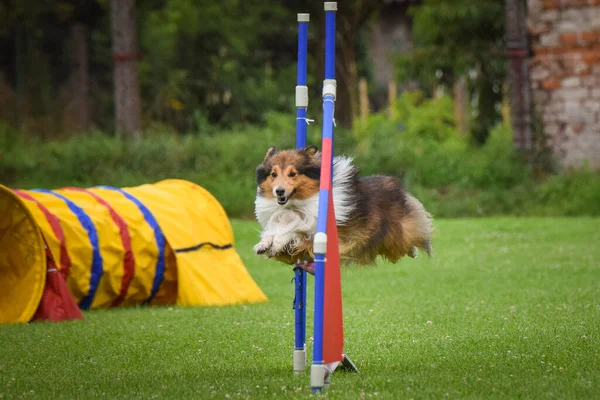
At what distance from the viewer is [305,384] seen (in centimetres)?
538

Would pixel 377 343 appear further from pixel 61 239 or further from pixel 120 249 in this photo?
pixel 61 239

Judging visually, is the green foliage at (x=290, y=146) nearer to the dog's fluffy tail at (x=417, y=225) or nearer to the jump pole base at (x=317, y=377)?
the dog's fluffy tail at (x=417, y=225)

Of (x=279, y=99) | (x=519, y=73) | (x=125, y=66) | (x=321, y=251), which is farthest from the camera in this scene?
(x=279, y=99)

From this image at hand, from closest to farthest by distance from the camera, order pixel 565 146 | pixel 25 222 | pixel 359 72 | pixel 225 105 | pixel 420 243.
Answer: pixel 420 243, pixel 25 222, pixel 565 146, pixel 225 105, pixel 359 72

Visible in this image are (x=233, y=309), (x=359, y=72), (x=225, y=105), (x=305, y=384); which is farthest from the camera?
(x=359, y=72)

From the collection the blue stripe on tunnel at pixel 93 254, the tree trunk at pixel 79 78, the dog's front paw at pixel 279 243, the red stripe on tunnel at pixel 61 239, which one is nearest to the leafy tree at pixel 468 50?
the tree trunk at pixel 79 78

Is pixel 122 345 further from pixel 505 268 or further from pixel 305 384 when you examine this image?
pixel 505 268

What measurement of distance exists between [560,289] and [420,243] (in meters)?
3.63

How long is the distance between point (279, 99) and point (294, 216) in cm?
2095

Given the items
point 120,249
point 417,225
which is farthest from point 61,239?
point 417,225

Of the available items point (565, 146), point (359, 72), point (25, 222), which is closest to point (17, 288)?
point (25, 222)

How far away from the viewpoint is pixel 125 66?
18.2 meters

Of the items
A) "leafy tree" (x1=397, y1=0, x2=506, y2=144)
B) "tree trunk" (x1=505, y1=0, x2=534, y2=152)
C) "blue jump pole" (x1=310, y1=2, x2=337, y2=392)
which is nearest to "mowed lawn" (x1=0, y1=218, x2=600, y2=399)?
"blue jump pole" (x1=310, y1=2, x2=337, y2=392)

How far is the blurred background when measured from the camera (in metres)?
17.0
